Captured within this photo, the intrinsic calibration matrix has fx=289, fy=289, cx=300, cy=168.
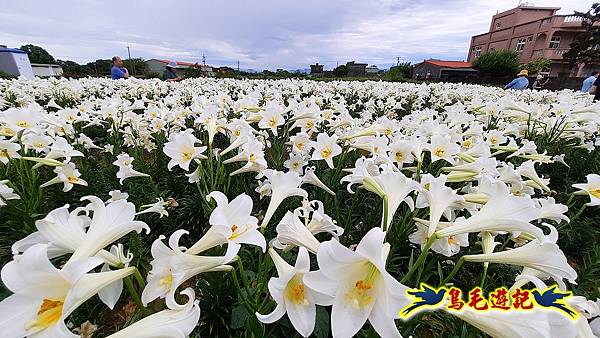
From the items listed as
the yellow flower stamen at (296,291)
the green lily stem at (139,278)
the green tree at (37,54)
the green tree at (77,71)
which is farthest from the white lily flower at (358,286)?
the green tree at (37,54)

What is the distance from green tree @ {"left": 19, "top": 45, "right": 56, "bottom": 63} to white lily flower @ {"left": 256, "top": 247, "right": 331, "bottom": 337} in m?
61.6

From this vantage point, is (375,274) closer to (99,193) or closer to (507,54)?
(99,193)

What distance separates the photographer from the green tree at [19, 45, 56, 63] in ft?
148

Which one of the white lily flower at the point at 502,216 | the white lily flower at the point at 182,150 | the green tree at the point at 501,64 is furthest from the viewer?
the green tree at the point at 501,64

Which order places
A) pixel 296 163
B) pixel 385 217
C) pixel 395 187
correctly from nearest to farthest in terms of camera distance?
1. pixel 385 217
2. pixel 395 187
3. pixel 296 163

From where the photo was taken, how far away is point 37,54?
154 ft

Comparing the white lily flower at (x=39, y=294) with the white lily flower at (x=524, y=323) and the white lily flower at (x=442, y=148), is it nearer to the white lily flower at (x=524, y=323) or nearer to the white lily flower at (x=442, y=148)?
the white lily flower at (x=524, y=323)

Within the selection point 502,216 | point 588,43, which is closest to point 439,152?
point 502,216

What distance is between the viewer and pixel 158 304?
2.10 m

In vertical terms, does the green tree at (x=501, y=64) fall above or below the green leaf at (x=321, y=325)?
above

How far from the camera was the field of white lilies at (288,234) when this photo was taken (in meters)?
0.81

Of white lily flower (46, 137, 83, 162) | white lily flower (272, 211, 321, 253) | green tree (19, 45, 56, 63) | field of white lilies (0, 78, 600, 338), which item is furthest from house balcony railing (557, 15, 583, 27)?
green tree (19, 45, 56, 63)

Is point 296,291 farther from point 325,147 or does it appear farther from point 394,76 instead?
point 394,76

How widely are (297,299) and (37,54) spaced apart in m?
65.5
